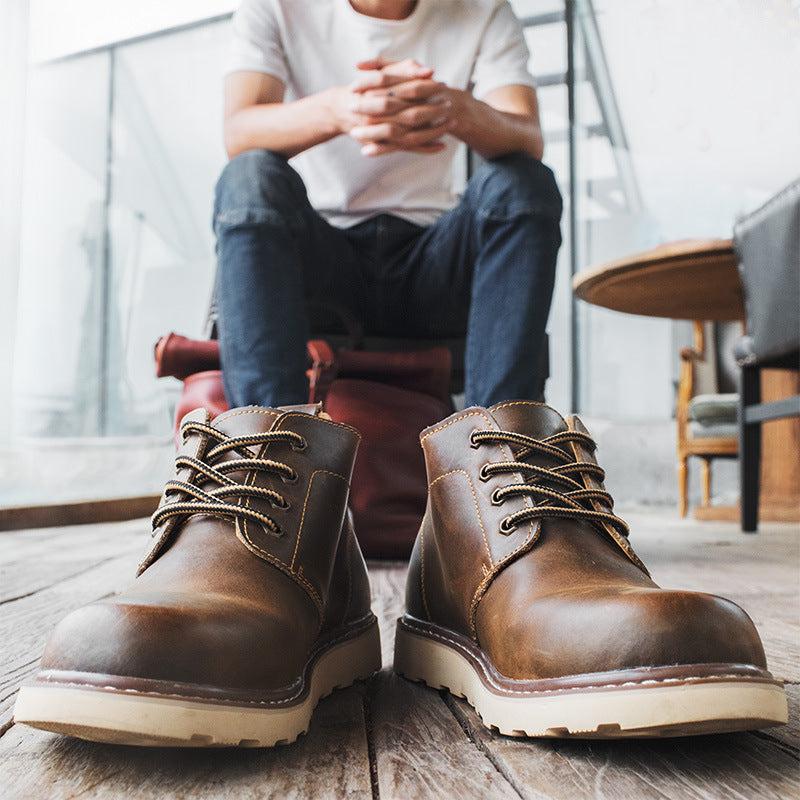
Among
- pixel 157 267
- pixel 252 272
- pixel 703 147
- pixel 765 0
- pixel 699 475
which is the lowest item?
pixel 699 475

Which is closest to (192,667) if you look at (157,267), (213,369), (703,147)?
(213,369)

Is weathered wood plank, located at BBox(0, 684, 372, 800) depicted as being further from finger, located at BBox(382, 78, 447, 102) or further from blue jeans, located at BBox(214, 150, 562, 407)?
finger, located at BBox(382, 78, 447, 102)

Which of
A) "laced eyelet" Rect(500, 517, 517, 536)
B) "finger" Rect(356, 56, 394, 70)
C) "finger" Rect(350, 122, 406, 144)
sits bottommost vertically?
"laced eyelet" Rect(500, 517, 517, 536)

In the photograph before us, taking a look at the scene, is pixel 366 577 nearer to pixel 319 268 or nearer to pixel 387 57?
pixel 319 268

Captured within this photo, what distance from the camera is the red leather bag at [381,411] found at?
1.20 meters

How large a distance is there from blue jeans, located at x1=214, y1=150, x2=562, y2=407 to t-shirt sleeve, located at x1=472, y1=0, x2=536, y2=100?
0.87 feet

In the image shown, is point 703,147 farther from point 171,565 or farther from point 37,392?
point 171,565

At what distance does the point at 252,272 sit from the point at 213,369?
0.38 m

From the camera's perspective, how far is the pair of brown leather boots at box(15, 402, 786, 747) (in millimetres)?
364

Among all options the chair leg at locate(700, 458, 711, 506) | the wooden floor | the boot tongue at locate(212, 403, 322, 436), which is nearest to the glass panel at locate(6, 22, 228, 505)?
the boot tongue at locate(212, 403, 322, 436)

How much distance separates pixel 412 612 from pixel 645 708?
285 millimetres

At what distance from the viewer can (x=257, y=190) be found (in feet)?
3.45

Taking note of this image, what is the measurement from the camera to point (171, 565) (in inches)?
18.9

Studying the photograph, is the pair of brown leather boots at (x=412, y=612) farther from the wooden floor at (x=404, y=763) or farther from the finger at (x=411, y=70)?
the finger at (x=411, y=70)
